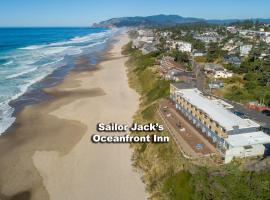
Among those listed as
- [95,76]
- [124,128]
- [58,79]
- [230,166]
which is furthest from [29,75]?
[230,166]

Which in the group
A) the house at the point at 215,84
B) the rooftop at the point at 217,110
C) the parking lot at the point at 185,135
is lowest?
the parking lot at the point at 185,135

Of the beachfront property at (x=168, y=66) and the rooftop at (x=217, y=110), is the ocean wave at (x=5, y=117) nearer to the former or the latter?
the rooftop at (x=217, y=110)

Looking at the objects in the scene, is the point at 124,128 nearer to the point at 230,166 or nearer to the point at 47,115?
the point at 47,115

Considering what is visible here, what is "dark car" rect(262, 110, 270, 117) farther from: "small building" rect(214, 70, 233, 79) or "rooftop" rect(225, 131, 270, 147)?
"small building" rect(214, 70, 233, 79)

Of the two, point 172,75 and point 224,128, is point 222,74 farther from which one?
point 224,128

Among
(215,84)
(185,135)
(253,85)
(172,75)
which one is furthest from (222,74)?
(185,135)

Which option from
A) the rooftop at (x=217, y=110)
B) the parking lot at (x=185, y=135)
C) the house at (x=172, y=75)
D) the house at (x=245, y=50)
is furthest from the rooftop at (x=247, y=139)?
the house at (x=245, y=50)
